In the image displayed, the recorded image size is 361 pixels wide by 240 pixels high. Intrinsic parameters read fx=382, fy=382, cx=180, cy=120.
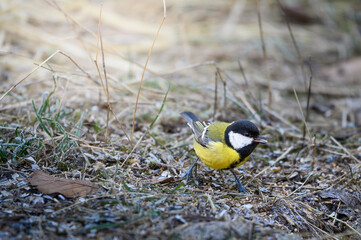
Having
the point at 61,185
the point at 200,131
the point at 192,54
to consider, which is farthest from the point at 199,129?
the point at 192,54

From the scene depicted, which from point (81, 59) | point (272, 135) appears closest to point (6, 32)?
point (81, 59)

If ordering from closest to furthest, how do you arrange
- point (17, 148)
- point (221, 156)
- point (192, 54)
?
point (17, 148) → point (221, 156) → point (192, 54)

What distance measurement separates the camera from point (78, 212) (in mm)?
2432

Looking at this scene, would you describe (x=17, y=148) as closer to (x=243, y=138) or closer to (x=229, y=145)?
(x=229, y=145)

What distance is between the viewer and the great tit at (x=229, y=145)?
312 centimetres

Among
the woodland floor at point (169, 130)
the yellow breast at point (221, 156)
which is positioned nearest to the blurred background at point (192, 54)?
the woodland floor at point (169, 130)

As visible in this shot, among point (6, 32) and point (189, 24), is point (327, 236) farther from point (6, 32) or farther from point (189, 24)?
point (189, 24)

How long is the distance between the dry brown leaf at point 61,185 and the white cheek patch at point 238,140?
3.80ft

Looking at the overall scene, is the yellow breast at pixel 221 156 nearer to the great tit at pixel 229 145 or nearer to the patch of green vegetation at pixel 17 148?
the great tit at pixel 229 145

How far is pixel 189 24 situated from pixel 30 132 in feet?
17.9

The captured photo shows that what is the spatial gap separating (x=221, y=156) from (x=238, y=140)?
0.20m

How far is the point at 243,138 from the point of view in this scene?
316 centimetres

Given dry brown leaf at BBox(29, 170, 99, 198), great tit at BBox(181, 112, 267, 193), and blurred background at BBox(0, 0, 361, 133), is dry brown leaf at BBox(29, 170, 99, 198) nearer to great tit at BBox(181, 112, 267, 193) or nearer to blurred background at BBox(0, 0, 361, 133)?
great tit at BBox(181, 112, 267, 193)

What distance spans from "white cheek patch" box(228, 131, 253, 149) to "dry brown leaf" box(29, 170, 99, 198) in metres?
1.16
